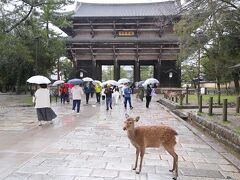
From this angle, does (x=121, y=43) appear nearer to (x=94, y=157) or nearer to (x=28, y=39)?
(x=28, y=39)

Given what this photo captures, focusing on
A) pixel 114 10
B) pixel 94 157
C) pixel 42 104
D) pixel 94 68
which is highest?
pixel 114 10

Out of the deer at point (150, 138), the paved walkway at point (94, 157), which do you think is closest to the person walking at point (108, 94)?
the paved walkway at point (94, 157)

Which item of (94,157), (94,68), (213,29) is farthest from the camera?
(94,68)

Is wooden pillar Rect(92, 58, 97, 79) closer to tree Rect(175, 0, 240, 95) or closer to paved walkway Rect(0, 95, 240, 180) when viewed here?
tree Rect(175, 0, 240, 95)

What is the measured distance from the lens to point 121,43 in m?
41.8

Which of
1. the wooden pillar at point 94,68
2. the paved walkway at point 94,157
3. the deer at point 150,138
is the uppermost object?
the wooden pillar at point 94,68

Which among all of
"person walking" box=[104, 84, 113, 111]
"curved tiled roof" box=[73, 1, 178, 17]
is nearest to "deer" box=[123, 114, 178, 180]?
"person walking" box=[104, 84, 113, 111]

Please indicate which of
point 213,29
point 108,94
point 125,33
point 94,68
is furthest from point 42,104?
point 125,33

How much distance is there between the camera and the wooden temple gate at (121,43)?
41812mm

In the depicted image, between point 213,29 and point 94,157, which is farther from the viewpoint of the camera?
point 213,29

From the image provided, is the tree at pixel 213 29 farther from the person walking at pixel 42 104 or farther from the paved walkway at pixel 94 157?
A: the person walking at pixel 42 104

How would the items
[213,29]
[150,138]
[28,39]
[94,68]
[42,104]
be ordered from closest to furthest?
[150,138] < [42,104] < [213,29] < [28,39] < [94,68]

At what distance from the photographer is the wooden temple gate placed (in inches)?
1646

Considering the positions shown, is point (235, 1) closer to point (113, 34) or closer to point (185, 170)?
point (185, 170)
